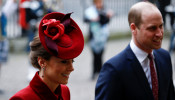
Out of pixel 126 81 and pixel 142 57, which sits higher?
pixel 142 57

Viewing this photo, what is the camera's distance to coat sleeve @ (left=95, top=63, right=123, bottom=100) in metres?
3.22

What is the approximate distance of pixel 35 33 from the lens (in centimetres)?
868

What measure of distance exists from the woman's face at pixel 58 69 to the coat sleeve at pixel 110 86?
0.67 m

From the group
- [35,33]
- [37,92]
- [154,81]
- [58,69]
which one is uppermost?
[58,69]

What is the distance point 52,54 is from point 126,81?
35.1 inches

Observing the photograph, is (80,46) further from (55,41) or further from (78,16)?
(78,16)

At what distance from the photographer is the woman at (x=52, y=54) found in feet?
8.55

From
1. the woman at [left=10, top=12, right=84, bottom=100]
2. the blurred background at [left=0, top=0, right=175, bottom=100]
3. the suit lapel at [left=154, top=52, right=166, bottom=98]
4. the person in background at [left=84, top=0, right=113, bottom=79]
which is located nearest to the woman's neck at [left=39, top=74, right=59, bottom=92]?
the woman at [left=10, top=12, right=84, bottom=100]

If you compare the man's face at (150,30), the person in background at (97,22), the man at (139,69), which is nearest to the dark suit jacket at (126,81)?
the man at (139,69)

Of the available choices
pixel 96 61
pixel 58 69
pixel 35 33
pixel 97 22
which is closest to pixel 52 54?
pixel 58 69

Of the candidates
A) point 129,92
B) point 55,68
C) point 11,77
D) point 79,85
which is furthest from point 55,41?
point 11,77

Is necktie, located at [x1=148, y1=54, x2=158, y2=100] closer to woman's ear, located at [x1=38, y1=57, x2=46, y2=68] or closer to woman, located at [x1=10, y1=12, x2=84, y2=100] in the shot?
woman, located at [x1=10, y1=12, x2=84, y2=100]

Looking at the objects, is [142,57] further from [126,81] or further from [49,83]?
[49,83]

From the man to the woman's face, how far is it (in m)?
0.68
